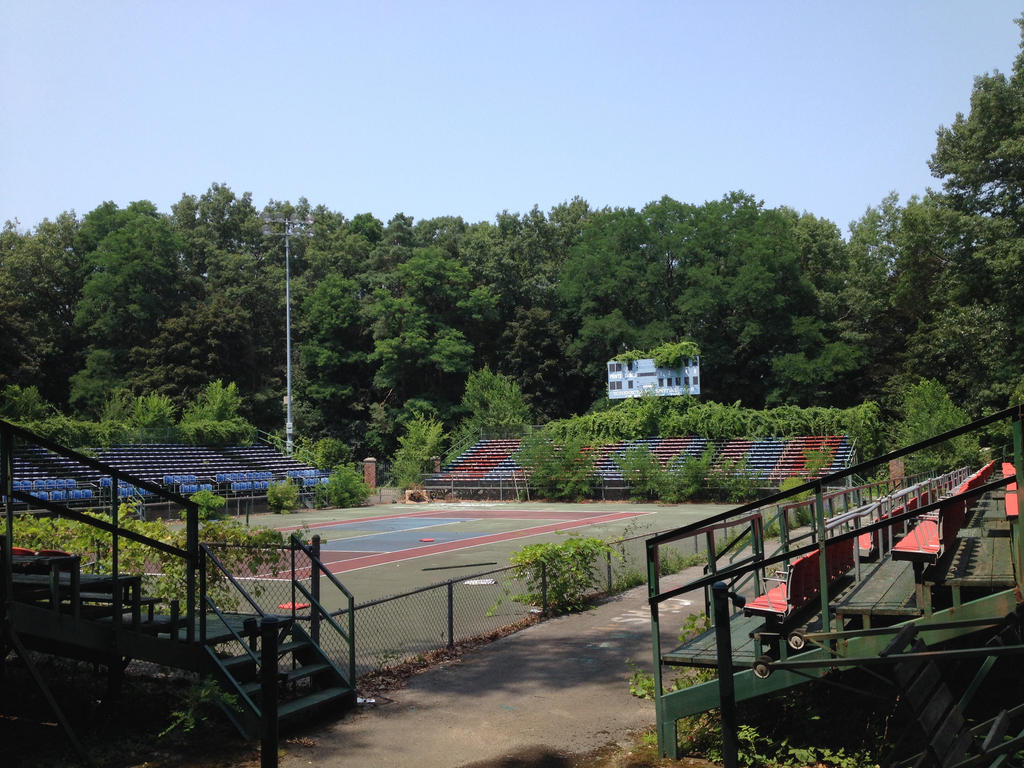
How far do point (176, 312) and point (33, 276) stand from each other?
12608 mm

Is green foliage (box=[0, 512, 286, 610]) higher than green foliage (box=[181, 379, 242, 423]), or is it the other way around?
green foliage (box=[181, 379, 242, 423])

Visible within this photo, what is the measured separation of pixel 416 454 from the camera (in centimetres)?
5388

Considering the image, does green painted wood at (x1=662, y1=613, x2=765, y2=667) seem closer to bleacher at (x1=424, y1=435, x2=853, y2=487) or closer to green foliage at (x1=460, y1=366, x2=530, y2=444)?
bleacher at (x1=424, y1=435, x2=853, y2=487)

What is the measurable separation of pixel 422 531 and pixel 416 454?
884 inches

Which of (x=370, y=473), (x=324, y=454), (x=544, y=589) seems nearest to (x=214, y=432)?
(x=324, y=454)

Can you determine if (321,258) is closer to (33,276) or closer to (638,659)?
(33,276)

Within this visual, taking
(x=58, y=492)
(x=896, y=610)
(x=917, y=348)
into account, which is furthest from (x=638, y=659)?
(x=917, y=348)

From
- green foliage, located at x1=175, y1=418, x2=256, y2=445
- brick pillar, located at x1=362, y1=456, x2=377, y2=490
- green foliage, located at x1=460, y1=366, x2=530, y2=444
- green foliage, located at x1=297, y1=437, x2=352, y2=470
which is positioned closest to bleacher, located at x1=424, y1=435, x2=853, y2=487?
green foliage, located at x1=460, y1=366, x2=530, y2=444

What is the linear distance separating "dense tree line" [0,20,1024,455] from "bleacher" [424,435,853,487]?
13997 millimetres

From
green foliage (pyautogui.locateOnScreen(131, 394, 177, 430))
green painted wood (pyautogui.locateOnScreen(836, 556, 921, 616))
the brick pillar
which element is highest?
green foliage (pyautogui.locateOnScreen(131, 394, 177, 430))

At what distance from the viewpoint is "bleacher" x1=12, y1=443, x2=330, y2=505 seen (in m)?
36.0

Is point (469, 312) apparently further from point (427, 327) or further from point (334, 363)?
point (334, 363)

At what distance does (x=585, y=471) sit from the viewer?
1874 inches

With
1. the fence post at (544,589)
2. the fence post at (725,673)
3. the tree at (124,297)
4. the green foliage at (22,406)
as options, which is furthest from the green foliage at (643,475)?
the tree at (124,297)
